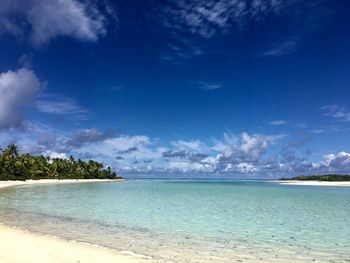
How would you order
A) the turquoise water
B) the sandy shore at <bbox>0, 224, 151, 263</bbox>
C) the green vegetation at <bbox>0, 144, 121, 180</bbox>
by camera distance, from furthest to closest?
1. the green vegetation at <bbox>0, 144, 121, 180</bbox>
2. the turquoise water
3. the sandy shore at <bbox>0, 224, 151, 263</bbox>

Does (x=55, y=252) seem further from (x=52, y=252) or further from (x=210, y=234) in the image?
(x=210, y=234)

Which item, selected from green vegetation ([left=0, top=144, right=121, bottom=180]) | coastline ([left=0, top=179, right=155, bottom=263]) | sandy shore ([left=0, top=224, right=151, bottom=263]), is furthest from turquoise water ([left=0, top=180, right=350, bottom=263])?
green vegetation ([left=0, top=144, right=121, bottom=180])

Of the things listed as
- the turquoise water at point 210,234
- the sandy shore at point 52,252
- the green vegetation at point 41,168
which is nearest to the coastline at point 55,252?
the sandy shore at point 52,252

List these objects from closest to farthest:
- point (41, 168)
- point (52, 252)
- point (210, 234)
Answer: point (52, 252), point (210, 234), point (41, 168)

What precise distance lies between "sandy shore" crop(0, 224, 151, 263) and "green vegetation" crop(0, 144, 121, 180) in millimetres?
108799

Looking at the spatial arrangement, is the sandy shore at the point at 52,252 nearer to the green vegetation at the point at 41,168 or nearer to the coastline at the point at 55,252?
the coastline at the point at 55,252

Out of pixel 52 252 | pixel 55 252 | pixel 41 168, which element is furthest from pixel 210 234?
pixel 41 168

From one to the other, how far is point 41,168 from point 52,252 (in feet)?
463

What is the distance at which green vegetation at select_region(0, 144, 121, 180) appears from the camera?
118688mm

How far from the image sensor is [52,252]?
14148mm

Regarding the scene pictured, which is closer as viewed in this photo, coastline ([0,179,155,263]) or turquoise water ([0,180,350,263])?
coastline ([0,179,155,263])

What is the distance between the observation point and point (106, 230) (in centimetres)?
2192

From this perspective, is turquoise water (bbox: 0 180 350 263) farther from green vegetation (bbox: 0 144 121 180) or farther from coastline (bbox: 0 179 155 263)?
green vegetation (bbox: 0 144 121 180)

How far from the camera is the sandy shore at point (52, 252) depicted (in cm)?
1297
